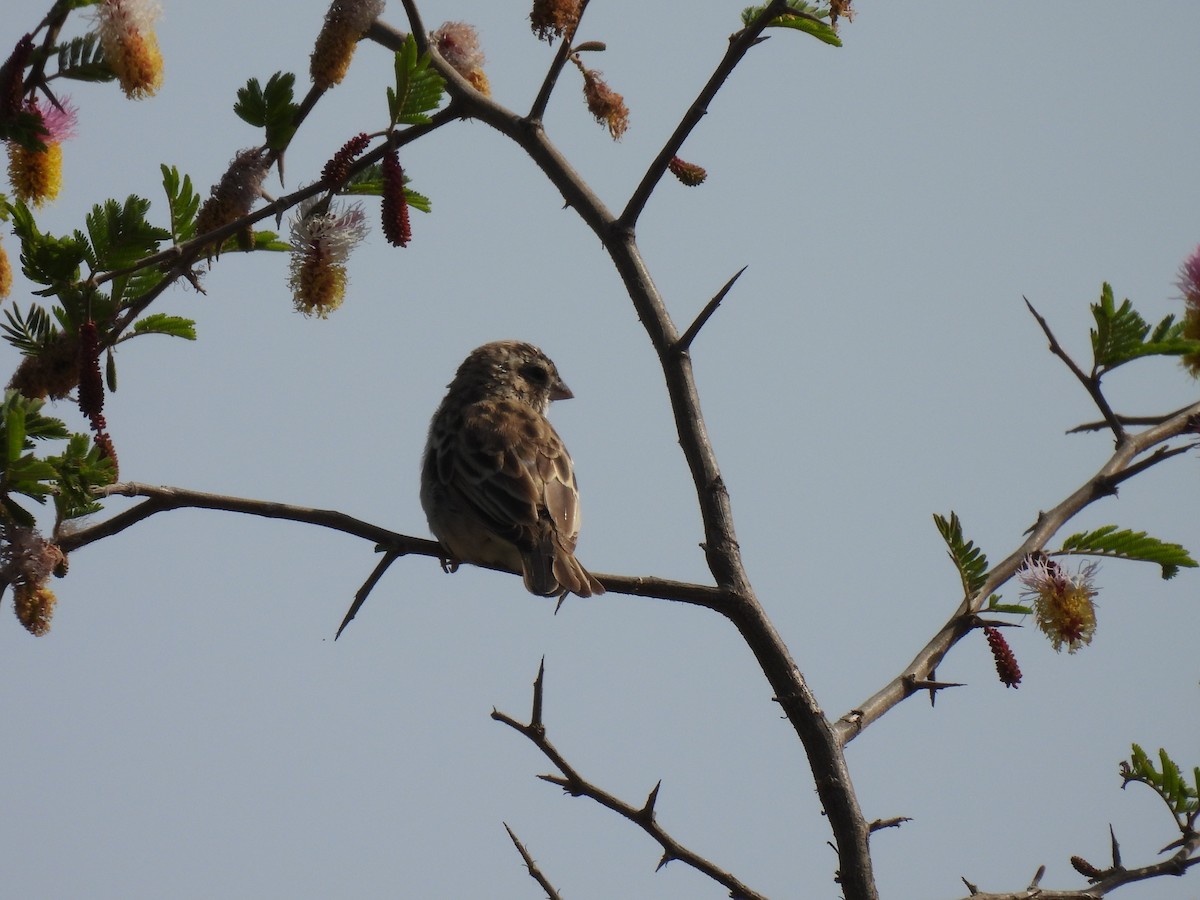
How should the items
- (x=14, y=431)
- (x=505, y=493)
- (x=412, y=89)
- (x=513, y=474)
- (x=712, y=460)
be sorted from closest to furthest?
1. (x=14, y=431)
2. (x=412, y=89)
3. (x=712, y=460)
4. (x=505, y=493)
5. (x=513, y=474)

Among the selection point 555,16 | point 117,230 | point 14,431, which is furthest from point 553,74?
point 14,431

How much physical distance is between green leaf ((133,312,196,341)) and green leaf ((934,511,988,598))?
93.1 inches

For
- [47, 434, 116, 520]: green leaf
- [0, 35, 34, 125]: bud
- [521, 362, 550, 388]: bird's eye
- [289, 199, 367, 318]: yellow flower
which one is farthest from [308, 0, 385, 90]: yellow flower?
[521, 362, 550, 388]: bird's eye

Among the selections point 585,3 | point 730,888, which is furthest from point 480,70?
point 730,888

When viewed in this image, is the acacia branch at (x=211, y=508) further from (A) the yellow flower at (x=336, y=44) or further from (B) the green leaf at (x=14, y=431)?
(A) the yellow flower at (x=336, y=44)

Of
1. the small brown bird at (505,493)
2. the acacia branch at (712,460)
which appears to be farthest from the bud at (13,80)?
the small brown bird at (505,493)

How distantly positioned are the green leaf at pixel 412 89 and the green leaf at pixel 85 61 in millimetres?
791

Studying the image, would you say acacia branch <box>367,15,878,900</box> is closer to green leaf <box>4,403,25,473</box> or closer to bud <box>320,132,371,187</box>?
bud <box>320,132,371,187</box>

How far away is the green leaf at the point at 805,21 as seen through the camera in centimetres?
420

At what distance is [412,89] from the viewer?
386 cm

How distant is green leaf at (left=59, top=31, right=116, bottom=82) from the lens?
3736 millimetres

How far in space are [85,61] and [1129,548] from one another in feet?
11.5

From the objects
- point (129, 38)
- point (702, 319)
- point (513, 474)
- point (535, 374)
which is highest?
point (535, 374)

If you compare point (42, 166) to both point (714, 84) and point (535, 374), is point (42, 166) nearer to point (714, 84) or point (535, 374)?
point (714, 84)
